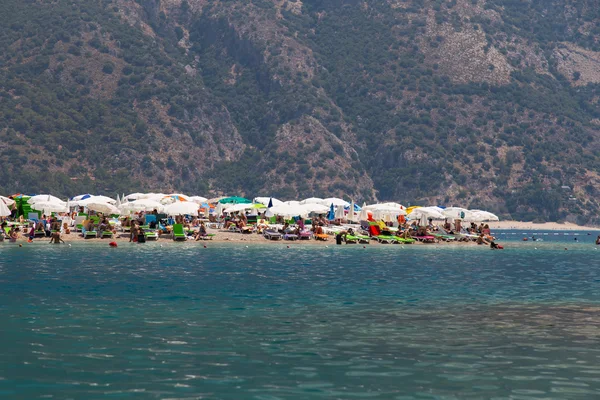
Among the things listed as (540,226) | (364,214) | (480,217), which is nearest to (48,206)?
(364,214)

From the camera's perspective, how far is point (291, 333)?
1927 cm

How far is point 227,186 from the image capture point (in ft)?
423

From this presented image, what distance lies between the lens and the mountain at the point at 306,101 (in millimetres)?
124875

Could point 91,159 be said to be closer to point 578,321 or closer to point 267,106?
point 267,106

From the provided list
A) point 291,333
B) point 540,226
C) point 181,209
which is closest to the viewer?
point 291,333

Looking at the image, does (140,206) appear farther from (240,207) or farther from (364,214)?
(364,214)

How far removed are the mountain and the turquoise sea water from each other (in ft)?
271

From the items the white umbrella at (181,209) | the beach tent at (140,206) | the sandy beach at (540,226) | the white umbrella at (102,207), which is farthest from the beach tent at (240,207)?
the sandy beach at (540,226)

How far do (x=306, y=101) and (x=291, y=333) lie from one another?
124 m

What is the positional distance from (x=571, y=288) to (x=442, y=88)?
121m

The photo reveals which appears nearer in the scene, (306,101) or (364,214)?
(364,214)

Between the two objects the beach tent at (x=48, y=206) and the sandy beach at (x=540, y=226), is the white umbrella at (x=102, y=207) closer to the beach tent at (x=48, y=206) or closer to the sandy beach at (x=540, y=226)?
the beach tent at (x=48, y=206)

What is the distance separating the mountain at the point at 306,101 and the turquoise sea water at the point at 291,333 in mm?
82742

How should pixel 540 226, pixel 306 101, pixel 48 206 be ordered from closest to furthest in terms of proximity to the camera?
pixel 48 206 < pixel 540 226 < pixel 306 101
